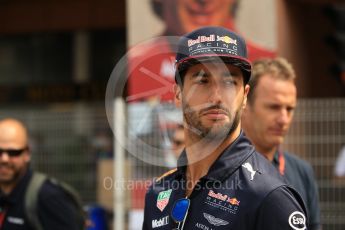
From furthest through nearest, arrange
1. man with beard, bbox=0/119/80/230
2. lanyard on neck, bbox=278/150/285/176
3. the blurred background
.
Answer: the blurred background < man with beard, bbox=0/119/80/230 < lanyard on neck, bbox=278/150/285/176

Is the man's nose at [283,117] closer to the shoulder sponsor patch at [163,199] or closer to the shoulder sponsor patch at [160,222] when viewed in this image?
the shoulder sponsor patch at [163,199]

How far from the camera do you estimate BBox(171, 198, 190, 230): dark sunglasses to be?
2729mm

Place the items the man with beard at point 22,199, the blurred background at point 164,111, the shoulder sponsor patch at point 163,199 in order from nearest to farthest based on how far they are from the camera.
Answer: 1. the shoulder sponsor patch at point 163,199
2. the man with beard at point 22,199
3. the blurred background at point 164,111

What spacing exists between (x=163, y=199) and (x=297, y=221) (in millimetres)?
769

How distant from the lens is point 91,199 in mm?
8016

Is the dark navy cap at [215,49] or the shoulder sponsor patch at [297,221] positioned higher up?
the dark navy cap at [215,49]

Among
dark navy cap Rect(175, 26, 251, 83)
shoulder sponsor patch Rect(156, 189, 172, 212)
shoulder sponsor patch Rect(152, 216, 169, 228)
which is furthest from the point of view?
shoulder sponsor patch Rect(156, 189, 172, 212)

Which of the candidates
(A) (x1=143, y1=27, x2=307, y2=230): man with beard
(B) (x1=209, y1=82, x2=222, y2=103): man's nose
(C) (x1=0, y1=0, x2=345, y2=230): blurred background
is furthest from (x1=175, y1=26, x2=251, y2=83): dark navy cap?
(C) (x1=0, y1=0, x2=345, y2=230): blurred background

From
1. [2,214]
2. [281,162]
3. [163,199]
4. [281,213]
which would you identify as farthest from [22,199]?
[281,213]

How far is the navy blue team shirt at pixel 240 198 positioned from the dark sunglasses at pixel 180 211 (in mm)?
17

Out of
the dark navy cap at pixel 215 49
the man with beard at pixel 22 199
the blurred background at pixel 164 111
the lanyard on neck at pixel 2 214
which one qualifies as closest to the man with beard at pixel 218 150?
the dark navy cap at pixel 215 49

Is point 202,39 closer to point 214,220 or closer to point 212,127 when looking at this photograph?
point 212,127

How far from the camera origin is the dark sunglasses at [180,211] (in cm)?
273

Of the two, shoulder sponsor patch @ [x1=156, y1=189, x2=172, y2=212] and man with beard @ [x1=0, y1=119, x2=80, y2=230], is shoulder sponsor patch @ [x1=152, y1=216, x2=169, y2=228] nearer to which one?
shoulder sponsor patch @ [x1=156, y1=189, x2=172, y2=212]
